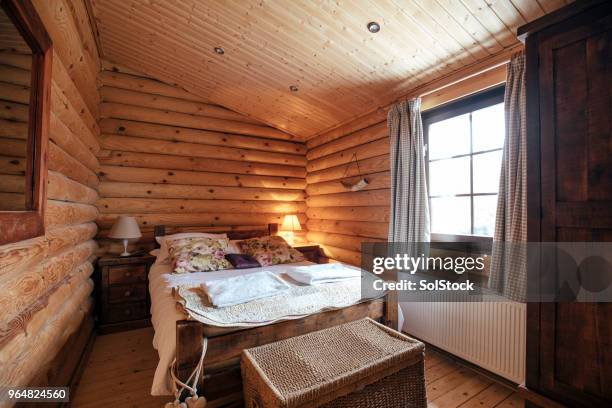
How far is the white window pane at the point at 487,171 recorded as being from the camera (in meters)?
2.16

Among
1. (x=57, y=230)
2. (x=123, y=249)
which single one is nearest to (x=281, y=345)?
(x=57, y=230)

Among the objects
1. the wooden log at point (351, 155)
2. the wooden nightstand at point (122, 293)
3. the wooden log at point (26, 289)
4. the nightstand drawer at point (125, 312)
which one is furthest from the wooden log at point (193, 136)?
the nightstand drawer at point (125, 312)

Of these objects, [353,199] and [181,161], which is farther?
[181,161]

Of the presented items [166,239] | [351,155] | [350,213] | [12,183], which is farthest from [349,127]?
[12,183]

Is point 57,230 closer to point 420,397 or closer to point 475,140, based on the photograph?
point 420,397

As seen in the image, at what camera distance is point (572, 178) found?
1065 mm

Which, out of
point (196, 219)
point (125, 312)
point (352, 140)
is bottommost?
point (125, 312)

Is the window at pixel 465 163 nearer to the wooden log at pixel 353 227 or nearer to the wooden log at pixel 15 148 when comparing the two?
the wooden log at pixel 353 227

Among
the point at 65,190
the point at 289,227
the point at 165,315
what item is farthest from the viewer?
the point at 289,227

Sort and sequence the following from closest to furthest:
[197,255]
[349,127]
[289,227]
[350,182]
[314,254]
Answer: [197,255] → [350,182] → [349,127] → [314,254] → [289,227]

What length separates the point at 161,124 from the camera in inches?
136

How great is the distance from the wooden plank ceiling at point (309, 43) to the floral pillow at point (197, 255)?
185 centimetres

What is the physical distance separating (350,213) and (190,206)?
2085 mm

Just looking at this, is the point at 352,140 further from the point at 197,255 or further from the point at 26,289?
the point at 26,289
